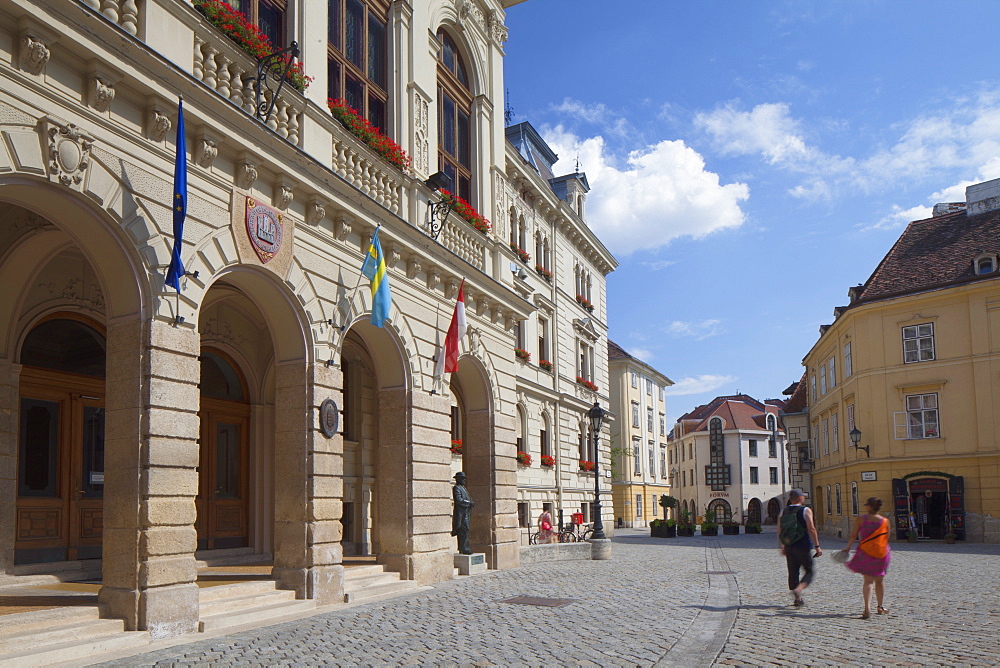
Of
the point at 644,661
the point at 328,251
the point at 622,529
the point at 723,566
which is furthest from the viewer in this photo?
the point at 622,529

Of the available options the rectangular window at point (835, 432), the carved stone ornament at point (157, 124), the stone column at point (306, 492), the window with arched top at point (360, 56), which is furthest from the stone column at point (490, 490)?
the rectangular window at point (835, 432)

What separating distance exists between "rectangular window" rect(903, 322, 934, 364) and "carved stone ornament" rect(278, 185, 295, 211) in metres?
28.1

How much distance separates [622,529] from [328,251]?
144 feet

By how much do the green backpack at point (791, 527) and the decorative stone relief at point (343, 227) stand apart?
25.2 ft

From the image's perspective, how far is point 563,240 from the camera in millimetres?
36688

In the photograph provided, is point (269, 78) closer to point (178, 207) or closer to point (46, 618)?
point (178, 207)

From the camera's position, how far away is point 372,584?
13.6 meters

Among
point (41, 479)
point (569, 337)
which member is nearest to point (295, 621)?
point (41, 479)

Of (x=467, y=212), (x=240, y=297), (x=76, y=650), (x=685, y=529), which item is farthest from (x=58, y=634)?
(x=685, y=529)

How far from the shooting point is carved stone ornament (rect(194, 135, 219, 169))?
1031cm

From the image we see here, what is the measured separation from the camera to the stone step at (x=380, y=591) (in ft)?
41.3

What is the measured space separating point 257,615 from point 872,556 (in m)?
7.68

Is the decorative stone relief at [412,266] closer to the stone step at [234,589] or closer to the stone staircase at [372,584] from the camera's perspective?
the stone staircase at [372,584]

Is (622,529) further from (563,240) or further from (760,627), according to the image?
(760,627)
